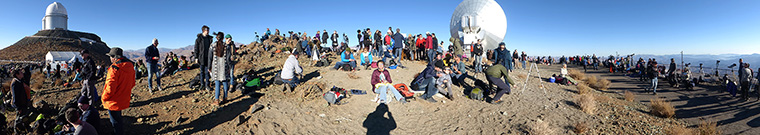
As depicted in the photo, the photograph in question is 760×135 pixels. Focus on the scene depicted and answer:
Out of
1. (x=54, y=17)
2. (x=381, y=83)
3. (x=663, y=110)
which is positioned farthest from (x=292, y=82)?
(x=54, y=17)

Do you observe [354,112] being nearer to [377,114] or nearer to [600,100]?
[377,114]

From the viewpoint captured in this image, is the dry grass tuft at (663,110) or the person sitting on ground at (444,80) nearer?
the dry grass tuft at (663,110)

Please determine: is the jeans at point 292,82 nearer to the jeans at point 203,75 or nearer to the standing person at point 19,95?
the jeans at point 203,75

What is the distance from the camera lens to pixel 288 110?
6586mm

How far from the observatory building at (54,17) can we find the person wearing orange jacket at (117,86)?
92.5m

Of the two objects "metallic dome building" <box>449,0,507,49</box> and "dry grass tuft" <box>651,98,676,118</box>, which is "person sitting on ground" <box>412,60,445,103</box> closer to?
"dry grass tuft" <box>651,98,676,118</box>

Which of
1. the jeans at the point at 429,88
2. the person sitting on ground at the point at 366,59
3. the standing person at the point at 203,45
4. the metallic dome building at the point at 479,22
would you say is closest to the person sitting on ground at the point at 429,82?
the jeans at the point at 429,88

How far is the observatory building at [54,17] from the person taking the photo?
203 feet

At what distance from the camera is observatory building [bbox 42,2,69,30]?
62.0 m

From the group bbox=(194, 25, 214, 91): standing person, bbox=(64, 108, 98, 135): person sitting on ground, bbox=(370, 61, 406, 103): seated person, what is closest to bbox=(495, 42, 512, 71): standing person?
bbox=(370, 61, 406, 103): seated person

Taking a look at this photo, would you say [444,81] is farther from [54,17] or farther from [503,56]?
[54,17]

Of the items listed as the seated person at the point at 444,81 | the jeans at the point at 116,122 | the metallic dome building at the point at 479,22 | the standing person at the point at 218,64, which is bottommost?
the jeans at the point at 116,122

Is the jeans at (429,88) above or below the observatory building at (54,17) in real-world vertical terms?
below

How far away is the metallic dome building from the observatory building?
89.4 meters
